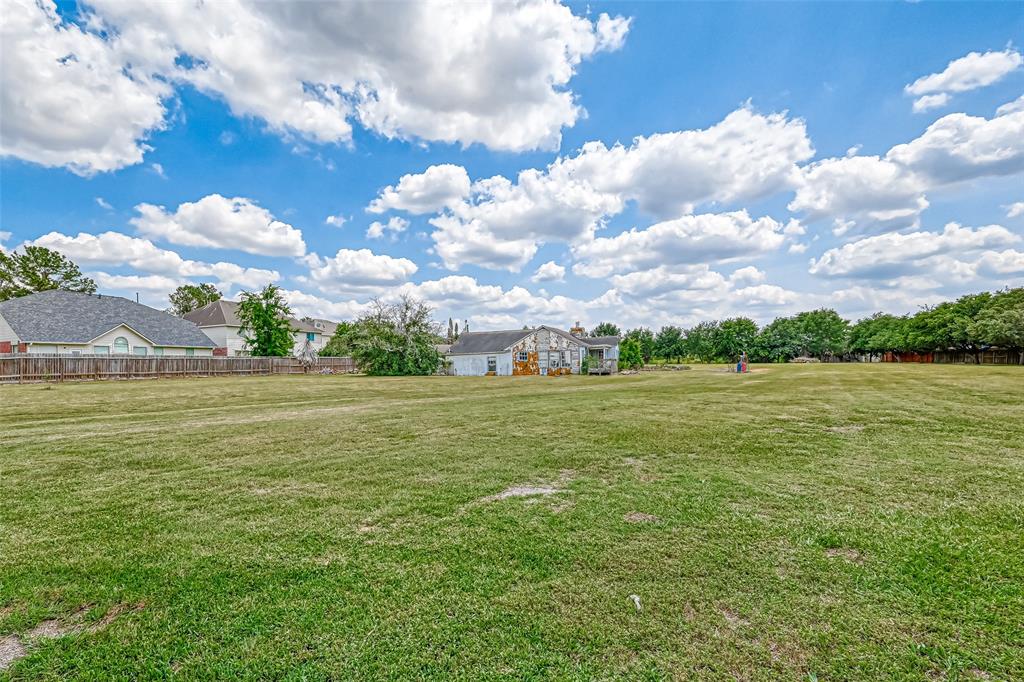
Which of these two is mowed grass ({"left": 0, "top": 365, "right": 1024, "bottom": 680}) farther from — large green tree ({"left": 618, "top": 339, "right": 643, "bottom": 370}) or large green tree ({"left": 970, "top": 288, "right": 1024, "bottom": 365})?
large green tree ({"left": 970, "top": 288, "right": 1024, "bottom": 365})

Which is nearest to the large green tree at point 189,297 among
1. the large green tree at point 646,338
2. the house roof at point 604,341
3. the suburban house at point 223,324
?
the suburban house at point 223,324

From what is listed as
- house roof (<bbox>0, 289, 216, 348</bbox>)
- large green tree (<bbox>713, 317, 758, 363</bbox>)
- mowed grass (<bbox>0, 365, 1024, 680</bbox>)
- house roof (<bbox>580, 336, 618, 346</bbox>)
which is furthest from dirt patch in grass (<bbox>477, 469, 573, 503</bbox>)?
large green tree (<bbox>713, 317, 758, 363</bbox>)

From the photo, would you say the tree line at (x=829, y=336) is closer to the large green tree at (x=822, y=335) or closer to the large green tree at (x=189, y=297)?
the large green tree at (x=822, y=335)

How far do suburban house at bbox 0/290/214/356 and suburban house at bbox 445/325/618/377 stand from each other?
21.3m

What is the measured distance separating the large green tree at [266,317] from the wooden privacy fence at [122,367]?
3.37m

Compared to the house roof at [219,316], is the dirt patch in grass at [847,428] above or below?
below

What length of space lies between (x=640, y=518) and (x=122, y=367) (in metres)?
31.5

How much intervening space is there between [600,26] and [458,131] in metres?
6.92

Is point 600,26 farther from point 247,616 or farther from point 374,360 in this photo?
point 374,360

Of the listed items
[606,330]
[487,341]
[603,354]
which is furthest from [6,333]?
[606,330]

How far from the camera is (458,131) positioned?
18469 millimetres

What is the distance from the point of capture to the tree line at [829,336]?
147 ft

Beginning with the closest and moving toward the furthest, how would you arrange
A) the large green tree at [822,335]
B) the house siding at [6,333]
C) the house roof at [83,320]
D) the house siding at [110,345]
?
1. the house siding at [6,333]
2. the house siding at [110,345]
3. the house roof at [83,320]
4. the large green tree at [822,335]

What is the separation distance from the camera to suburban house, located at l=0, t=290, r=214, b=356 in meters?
26.9
